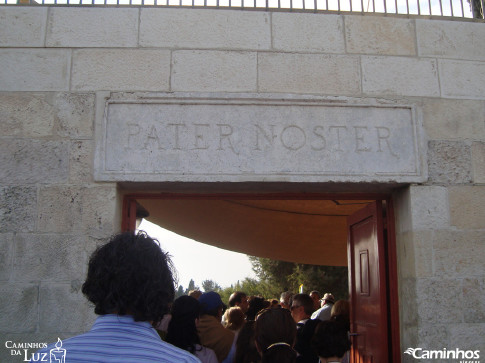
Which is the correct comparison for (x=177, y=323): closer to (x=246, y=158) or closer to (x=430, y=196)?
(x=246, y=158)

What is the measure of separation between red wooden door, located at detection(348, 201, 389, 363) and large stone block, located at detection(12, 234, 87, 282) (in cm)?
217

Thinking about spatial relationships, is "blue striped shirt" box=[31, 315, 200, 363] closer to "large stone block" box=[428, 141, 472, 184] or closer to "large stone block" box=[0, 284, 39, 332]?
"large stone block" box=[0, 284, 39, 332]

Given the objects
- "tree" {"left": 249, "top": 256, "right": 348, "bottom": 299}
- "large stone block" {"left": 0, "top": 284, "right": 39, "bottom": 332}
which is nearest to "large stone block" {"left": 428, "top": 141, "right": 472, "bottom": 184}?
"large stone block" {"left": 0, "top": 284, "right": 39, "bottom": 332}

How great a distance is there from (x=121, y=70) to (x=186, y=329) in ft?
6.12

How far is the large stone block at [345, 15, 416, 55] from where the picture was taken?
11.9ft

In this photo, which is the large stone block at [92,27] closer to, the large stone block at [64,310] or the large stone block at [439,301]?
the large stone block at [64,310]

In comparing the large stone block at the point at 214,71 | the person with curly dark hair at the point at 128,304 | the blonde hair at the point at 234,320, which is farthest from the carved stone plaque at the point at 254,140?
the person with curly dark hair at the point at 128,304

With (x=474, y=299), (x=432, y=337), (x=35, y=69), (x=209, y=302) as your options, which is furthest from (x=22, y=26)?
(x=474, y=299)

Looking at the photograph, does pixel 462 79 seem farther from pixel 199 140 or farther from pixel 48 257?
pixel 48 257

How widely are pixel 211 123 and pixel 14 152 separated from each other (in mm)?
1379

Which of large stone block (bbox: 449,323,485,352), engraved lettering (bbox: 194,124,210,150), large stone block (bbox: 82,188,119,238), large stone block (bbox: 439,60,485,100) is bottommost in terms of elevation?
large stone block (bbox: 449,323,485,352)

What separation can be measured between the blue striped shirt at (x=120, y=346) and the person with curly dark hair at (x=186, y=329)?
157 cm

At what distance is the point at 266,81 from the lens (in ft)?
11.5

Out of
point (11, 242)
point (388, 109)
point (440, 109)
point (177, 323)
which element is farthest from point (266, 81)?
point (11, 242)
